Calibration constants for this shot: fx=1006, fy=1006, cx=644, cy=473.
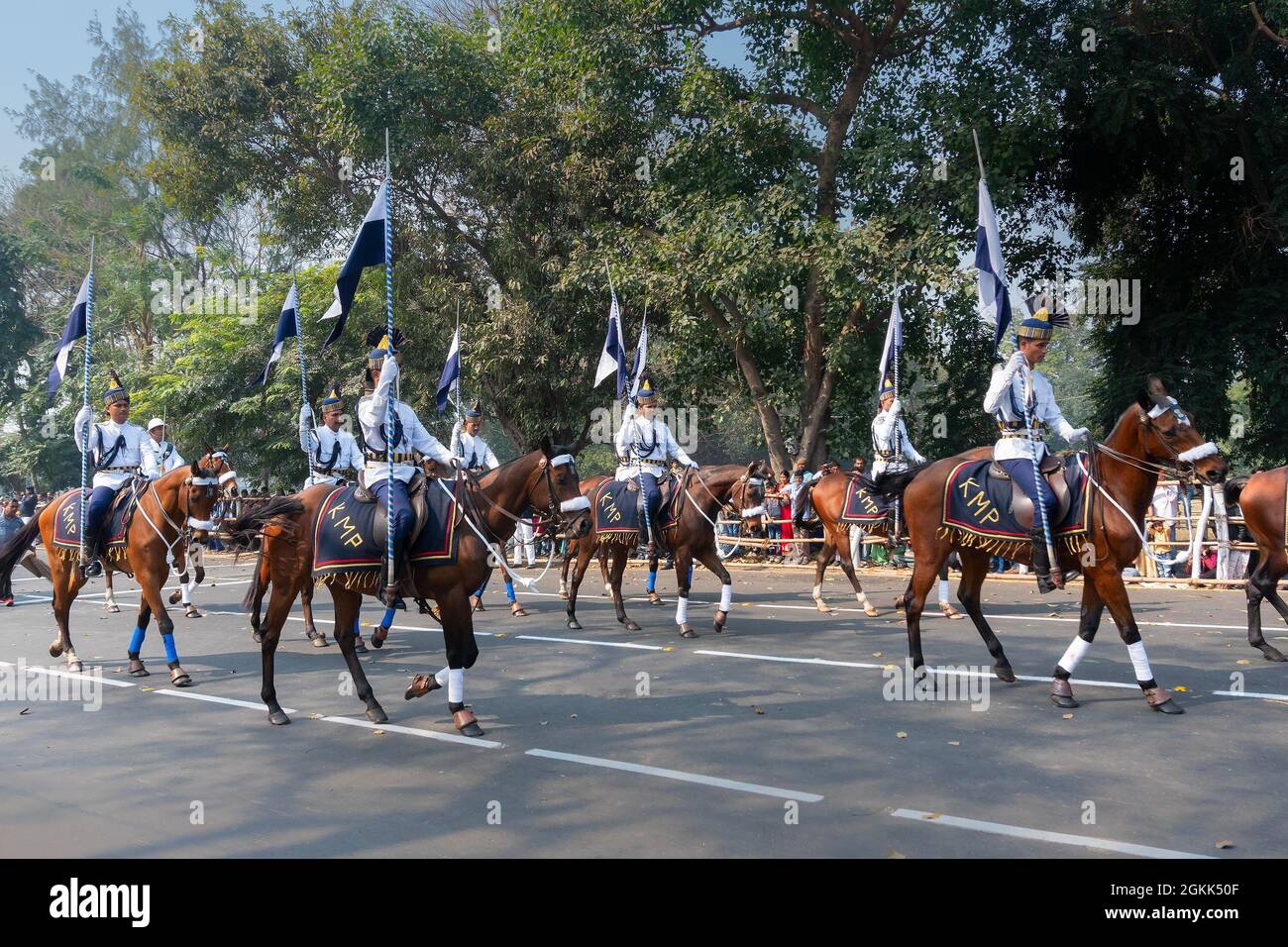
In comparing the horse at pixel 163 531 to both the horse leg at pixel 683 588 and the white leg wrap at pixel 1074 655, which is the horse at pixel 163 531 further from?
the white leg wrap at pixel 1074 655

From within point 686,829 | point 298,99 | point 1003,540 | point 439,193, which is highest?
point 298,99

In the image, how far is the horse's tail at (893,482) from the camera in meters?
10.1

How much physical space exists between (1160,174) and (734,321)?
10.1 m

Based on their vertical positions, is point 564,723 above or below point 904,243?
below

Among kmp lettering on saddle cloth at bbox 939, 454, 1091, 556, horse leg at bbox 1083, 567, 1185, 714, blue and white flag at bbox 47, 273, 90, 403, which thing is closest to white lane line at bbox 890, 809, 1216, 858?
horse leg at bbox 1083, 567, 1185, 714


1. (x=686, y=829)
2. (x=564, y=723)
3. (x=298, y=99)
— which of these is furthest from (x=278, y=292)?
(x=686, y=829)

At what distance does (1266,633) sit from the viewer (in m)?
11.6

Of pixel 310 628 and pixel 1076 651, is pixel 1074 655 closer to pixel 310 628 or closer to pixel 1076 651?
pixel 1076 651

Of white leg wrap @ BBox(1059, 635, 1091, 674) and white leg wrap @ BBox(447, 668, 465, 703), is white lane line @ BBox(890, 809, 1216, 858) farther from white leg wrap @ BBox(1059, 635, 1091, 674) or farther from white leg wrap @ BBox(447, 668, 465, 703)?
white leg wrap @ BBox(447, 668, 465, 703)

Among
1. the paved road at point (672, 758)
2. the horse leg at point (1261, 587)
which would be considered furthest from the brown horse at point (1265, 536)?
the paved road at point (672, 758)

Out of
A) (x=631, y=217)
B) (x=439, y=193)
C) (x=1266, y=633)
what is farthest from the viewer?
(x=439, y=193)

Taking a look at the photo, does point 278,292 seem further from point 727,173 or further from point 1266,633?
point 1266,633

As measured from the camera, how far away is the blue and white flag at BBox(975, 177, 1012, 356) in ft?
31.6

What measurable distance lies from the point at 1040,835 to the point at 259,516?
6677 millimetres
